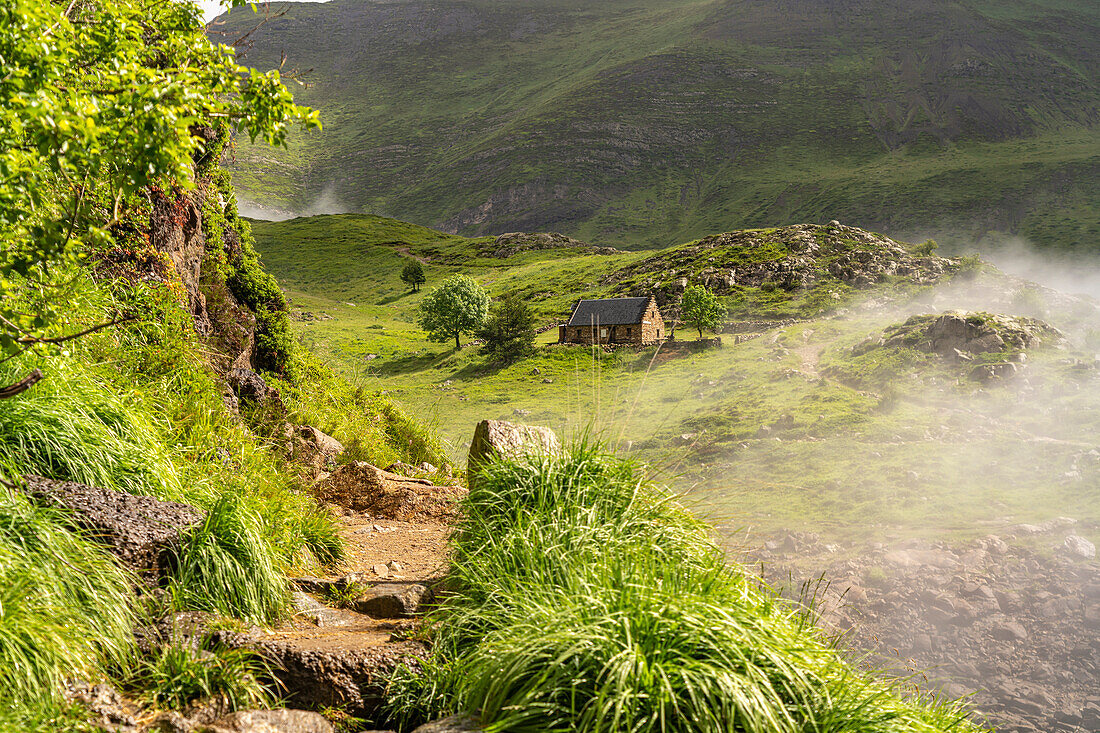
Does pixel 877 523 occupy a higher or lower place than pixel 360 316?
lower

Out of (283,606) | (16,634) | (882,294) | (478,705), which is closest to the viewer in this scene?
(16,634)

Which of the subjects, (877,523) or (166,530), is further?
(877,523)

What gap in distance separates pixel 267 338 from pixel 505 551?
9.22 m

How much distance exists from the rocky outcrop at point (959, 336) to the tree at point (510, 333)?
38.1 metres

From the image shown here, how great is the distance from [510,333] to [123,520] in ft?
220

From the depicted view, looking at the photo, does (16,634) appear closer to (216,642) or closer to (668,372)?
(216,642)

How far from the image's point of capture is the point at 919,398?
65.6 m

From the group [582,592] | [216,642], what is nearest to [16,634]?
[216,642]

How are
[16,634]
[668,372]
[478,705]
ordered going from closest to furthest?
[16,634]
[478,705]
[668,372]

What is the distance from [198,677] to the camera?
13.5ft

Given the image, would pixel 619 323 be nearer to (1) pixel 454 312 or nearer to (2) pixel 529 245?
(1) pixel 454 312

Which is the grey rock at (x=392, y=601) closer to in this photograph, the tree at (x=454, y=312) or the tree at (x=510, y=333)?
the tree at (x=510, y=333)

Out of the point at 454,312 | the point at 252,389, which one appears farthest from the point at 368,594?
the point at 454,312

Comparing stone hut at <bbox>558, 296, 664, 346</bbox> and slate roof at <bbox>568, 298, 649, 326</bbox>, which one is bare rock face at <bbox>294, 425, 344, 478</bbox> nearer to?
stone hut at <bbox>558, 296, 664, 346</bbox>
